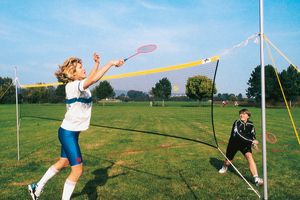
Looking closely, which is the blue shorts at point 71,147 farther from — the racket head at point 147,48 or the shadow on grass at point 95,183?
the racket head at point 147,48

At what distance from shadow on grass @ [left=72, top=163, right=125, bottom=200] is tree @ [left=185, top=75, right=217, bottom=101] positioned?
2.73m

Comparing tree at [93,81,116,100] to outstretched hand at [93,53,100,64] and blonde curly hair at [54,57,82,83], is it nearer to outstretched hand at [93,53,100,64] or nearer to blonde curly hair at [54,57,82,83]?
blonde curly hair at [54,57,82,83]

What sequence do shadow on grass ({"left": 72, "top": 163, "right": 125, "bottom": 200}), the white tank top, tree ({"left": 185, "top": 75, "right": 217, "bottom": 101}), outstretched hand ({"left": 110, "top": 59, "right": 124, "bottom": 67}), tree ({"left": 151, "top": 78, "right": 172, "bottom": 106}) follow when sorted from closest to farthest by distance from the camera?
1. outstretched hand ({"left": 110, "top": 59, "right": 124, "bottom": 67})
2. the white tank top
3. tree ({"left": 185, "top": 75, "right": 217, "bottom": 101})
4. shadow on grass ({"left": 72, "top": 163, "right": 125, "bottom": 200})
5. tree ({"left": 151, "top": 78, "right": 172, "bottom": 106})

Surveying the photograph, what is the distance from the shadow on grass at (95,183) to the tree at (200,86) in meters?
2.73

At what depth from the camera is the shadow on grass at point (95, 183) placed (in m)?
6.05

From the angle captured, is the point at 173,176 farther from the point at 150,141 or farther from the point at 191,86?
the point at 150,141

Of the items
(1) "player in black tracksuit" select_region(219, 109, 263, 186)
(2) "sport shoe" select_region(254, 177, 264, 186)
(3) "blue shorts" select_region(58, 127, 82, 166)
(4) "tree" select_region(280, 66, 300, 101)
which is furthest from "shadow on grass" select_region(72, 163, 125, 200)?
(4) "tree" select_region(280, 66, 300, 101)

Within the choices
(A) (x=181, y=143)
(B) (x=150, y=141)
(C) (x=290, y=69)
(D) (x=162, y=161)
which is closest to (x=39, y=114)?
(B) (x=150, y=141)

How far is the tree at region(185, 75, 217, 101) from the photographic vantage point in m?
5.43

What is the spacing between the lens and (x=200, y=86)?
5.26 meters

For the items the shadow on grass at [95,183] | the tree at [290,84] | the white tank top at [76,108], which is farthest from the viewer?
the tree at [290,84]

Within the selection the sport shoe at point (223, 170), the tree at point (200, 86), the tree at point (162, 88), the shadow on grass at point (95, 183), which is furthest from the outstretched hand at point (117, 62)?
the sport shoe at point (223, 170)

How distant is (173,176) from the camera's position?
291 inches

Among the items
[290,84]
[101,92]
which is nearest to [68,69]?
[101,92]
